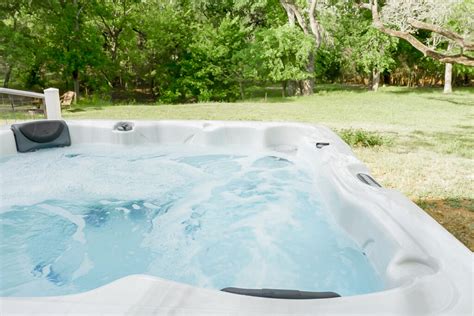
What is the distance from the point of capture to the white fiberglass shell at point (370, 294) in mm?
1034

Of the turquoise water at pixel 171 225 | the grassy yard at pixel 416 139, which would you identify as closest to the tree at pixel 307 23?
the grassy yard at pixel 416 139

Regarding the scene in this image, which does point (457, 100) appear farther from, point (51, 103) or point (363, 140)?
A: point (51, 103)

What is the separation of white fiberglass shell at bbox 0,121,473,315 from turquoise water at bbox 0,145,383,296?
→ 151mm

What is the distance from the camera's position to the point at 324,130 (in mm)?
3465

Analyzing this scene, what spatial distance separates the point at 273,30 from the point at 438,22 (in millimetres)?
4084

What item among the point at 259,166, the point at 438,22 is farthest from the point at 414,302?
the point at 438,22

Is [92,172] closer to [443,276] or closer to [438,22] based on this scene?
[443,276]

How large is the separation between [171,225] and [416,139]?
11.1 ft

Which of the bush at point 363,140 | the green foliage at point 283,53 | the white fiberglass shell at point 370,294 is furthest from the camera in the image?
the green foliage at point 283,53

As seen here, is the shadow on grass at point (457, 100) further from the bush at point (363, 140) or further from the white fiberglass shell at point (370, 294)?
the white fiberglass shell at point (370, 294)

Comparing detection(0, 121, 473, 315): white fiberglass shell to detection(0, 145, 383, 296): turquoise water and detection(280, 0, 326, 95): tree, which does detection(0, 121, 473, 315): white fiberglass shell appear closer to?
detection(0, 145, 383, 296): turquoise water

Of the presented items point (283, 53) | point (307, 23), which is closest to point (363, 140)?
point (283, 53)

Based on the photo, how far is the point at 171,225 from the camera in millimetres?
2295

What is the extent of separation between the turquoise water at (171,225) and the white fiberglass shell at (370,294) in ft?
0.50
